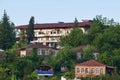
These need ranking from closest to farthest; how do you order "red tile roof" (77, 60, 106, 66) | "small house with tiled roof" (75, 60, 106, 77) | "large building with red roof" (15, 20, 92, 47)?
"small house with tiled roof" (75, 60, 106, 77)
"red tile roof" (77, 60, 106, 66)
"large building with red roof" (15, 20, 92, 47)

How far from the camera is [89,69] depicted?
230 feet

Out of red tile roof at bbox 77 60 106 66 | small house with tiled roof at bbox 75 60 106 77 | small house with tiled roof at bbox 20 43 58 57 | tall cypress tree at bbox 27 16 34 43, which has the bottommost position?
small house with tiled roof at bbox 75 60 106 77

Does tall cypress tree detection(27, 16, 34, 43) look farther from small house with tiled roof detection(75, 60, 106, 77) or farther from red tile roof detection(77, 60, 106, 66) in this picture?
small house with tiled roof detection(75, 60, 106, 77)

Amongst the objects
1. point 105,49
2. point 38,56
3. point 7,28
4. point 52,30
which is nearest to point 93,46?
point 105,49

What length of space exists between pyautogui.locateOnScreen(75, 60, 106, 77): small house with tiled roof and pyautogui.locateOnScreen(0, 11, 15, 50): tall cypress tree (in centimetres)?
1377

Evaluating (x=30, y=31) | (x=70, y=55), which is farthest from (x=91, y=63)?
(x=30, y=31)

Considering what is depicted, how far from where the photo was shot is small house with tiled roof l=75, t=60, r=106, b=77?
227 ft

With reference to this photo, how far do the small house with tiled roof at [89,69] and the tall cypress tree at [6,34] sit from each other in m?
13.8

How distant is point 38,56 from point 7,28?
37.7 ft

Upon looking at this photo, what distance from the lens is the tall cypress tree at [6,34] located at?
81000mm

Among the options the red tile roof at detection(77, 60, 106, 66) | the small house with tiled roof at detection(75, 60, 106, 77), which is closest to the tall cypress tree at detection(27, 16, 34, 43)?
the red tile roof at detection(77, 60, 106, 66)

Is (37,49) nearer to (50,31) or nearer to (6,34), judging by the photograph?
(6,34)

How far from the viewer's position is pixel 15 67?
66188 millimetres

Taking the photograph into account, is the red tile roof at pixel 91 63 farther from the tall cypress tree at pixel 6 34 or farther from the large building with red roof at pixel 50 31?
the large building with red roof at pixel 50 31
